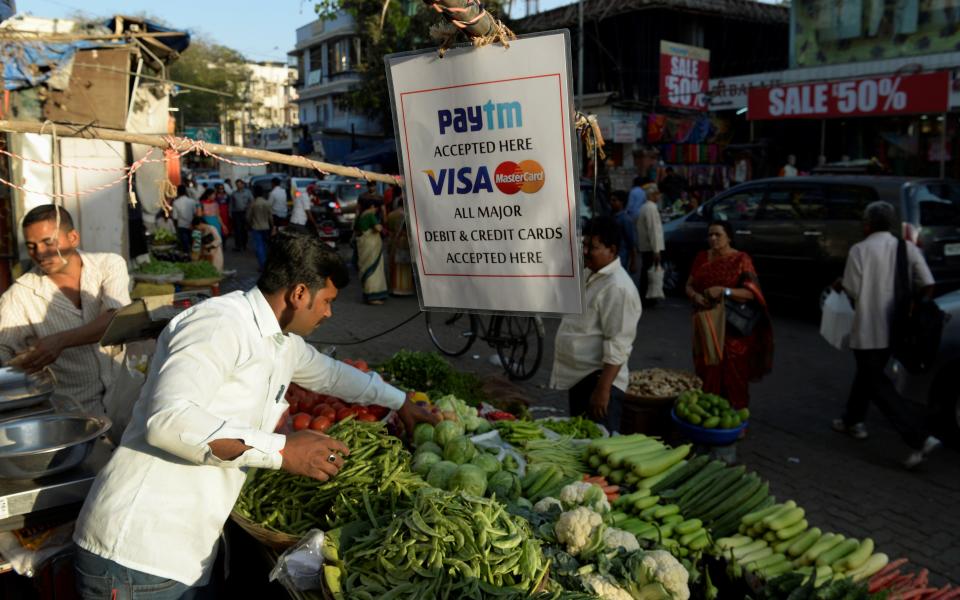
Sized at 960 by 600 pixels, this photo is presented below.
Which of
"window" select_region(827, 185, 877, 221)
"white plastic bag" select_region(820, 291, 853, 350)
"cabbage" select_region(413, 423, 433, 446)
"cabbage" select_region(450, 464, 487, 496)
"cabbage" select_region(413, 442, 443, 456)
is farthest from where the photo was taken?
"window" select_region(827, 185, 877, 221)

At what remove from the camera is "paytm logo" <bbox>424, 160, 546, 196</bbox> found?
9.45 ft

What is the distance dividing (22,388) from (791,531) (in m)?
3.96

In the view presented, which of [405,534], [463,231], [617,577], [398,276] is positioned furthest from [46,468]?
[398,276]

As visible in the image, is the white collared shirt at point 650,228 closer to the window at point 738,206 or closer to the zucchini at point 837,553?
the window at point 738,206

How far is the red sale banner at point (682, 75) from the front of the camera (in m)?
23.5

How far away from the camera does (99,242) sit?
8844mm

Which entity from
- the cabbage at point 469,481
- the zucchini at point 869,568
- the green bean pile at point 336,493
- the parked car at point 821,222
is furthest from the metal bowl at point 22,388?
the parked car at point 821,222

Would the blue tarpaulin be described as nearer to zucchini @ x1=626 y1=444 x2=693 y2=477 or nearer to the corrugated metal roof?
zucchini @ x1=626 y1=444 x2=693 y2=477

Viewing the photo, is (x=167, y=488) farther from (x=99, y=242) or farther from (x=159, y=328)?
(x=99, y=242)

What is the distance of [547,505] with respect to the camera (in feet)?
10.5

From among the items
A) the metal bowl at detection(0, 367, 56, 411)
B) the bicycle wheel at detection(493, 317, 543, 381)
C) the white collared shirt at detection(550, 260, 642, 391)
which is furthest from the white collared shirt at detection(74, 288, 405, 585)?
the bicycle wheel at detection(493, 317, 543, 381)

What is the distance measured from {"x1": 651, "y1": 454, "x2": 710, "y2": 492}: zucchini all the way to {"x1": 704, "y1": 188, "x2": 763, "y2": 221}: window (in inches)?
318

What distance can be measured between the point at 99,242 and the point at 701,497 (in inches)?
312

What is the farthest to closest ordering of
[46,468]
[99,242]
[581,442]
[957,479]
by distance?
[99,242]
[957,479]
[581,442]
[46,468]
